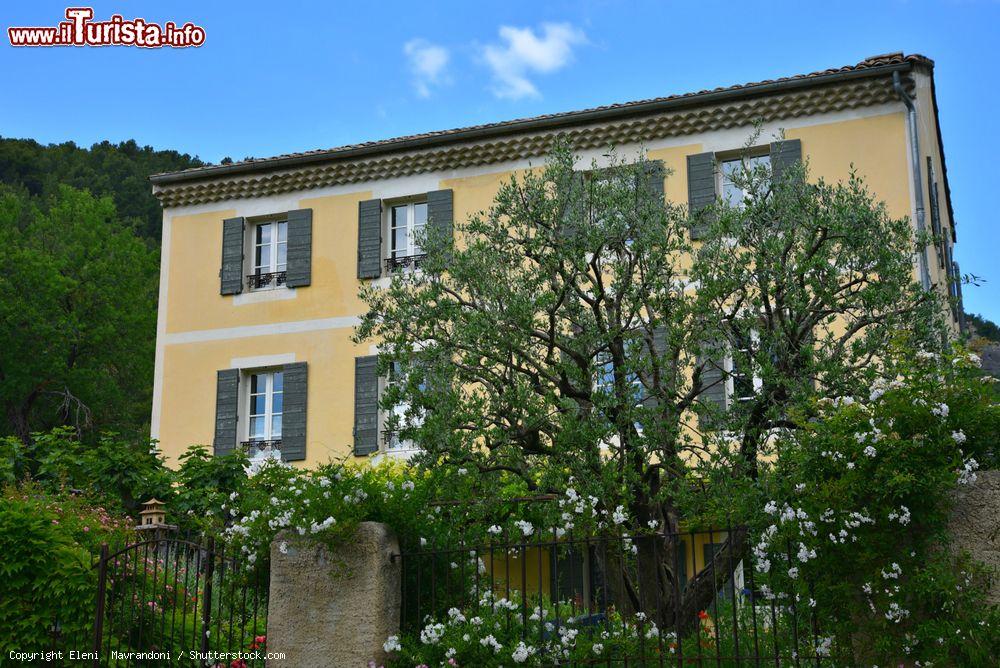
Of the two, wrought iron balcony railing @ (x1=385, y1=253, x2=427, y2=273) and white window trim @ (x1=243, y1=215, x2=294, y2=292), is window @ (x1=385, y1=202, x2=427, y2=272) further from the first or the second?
white window trim @ (x1=243, y1=215, x2=294, y2=292)

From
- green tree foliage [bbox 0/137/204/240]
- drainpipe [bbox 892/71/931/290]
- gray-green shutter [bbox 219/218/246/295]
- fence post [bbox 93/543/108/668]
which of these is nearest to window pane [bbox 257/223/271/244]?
gray-green shutter [bbox 219/218/246/295]

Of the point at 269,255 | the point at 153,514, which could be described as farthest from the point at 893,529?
the point at 269,255

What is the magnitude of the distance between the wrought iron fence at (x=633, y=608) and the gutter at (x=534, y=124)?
8.80 metres

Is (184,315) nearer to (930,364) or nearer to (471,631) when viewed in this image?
(471,631)

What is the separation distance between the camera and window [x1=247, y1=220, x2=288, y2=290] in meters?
19.0

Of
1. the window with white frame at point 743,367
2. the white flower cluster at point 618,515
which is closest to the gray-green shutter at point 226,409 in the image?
the window with white frame at point 743,367

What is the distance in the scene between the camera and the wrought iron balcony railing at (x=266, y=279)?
18938 millimetres

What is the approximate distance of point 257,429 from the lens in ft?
60.7

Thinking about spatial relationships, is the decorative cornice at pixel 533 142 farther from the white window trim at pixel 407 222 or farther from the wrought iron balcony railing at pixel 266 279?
the wrought iron balcony railing at pixel 266 279

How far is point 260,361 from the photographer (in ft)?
60.8

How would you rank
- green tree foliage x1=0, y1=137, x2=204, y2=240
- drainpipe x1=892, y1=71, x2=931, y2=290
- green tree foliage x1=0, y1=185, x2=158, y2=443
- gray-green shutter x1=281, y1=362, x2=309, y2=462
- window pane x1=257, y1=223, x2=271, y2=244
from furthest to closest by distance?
green tree foliage x1=0, y1=137, x2=204, y2=240, green tree foliage x1=0, y1=185, x2=158, y2=443, window pane x1=257, y1=223, x2=271, y2=244, gray-green shutter x1=281, y1=362, x2=309, y2=462, drainpipe x1=892, y1=71, x2=931, y2=290

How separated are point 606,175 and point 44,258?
79.2 ft

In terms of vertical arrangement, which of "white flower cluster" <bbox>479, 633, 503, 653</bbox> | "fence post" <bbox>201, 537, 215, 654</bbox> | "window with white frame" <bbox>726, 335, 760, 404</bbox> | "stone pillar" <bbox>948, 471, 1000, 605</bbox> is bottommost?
"white flower cluster" <bbox>479, 633, 503, 653</bbox>

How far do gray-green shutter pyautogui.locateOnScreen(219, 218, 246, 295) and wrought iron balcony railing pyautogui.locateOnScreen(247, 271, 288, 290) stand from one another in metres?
0.18
